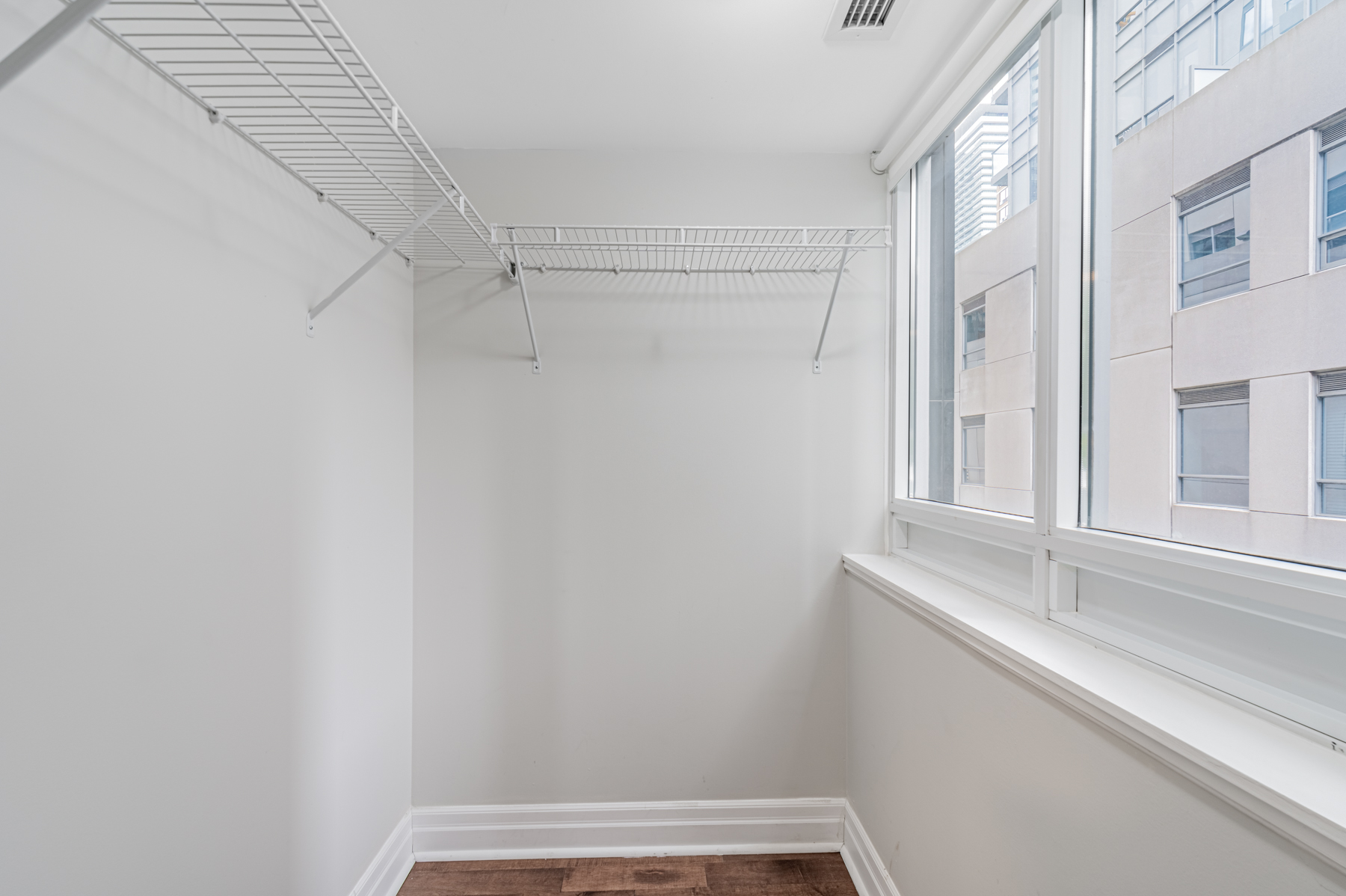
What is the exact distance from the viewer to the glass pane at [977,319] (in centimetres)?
123

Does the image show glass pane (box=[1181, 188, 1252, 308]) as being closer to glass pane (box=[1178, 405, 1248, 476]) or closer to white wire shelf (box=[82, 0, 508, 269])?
glass pane (box=[1178, 405, 1248, 476])

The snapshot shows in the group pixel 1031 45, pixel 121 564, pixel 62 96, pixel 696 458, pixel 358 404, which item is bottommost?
pixel 121 564

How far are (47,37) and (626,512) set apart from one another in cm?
145

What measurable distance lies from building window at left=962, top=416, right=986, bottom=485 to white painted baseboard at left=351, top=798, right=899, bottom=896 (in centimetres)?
109

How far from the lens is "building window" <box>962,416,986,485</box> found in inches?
54.9

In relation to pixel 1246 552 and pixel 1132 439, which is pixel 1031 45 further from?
pixel 1246 552

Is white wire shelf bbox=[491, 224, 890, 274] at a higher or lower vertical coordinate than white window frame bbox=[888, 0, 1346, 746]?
higher

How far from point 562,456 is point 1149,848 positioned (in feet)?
4.91

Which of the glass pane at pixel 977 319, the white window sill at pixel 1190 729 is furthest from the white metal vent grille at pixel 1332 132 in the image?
the white window sill at pixel 1190 729

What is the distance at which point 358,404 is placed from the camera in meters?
1.49

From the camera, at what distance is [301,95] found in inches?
45.7

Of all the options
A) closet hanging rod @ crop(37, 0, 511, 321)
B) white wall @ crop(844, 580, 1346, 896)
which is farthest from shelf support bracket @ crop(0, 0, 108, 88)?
white wall @ crop(844, 580, 1346, 896)

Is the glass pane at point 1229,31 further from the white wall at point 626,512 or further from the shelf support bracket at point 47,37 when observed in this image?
the shelf support bracket at point 47,37

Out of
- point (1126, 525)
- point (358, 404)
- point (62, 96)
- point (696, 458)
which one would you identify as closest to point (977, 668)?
point (1126, 525)
